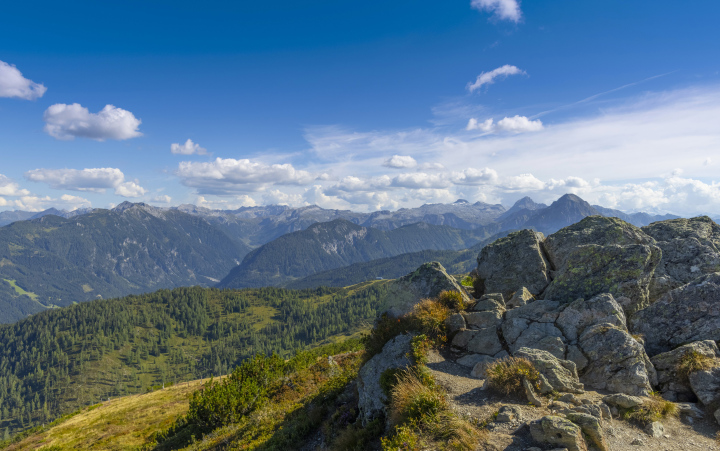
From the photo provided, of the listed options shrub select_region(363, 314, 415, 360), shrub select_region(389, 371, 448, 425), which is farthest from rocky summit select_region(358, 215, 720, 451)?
shrub select_region(389, 371, 448, 425)

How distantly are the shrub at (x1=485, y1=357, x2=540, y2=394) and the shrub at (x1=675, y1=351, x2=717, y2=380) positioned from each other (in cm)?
591

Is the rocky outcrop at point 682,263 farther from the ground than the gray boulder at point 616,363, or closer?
farther from the ground

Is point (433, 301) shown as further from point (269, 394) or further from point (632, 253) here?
point (269, 394)

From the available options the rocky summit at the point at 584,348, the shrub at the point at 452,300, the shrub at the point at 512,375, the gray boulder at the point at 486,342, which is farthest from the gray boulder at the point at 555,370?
the shrub at the point at 452,300

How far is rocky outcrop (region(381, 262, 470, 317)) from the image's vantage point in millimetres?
20531

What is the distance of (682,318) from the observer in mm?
15523

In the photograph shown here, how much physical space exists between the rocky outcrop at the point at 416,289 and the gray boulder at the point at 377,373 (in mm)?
3171

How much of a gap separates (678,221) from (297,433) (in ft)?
114

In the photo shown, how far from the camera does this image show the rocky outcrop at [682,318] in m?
14.9

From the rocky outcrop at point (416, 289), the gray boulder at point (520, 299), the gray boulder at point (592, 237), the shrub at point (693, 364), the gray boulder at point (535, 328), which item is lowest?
the shrub at point (693, 364)

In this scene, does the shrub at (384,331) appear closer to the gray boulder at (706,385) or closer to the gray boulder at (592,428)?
the gray boulder at (592,428)

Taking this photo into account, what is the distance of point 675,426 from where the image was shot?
10578 millimetres

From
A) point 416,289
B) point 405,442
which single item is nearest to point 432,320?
point 416,289

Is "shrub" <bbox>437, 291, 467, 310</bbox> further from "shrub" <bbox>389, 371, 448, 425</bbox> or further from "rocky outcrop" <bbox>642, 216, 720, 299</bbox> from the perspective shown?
"rocky outcrop" <bbox>642, 216, 720, 299</bbox>
